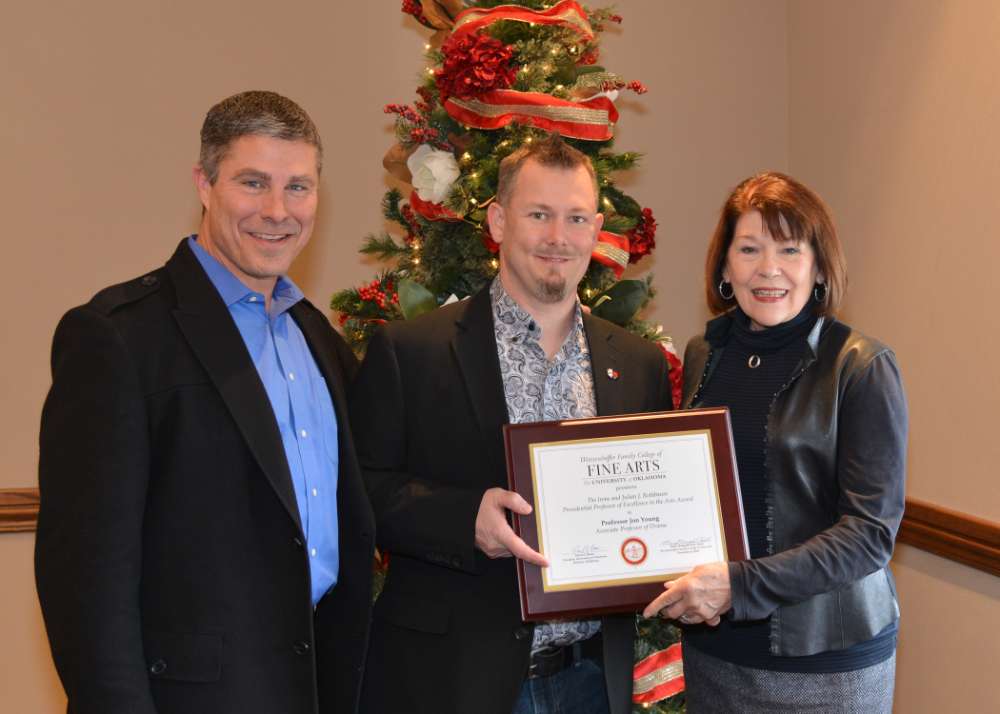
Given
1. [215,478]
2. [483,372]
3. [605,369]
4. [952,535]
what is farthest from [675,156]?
[215,478]

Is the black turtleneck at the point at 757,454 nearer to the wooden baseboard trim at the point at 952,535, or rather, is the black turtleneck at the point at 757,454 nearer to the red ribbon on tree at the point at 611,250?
the red ribbon on tree at the point at 611,250

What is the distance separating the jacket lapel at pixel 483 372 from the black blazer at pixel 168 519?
0.53m

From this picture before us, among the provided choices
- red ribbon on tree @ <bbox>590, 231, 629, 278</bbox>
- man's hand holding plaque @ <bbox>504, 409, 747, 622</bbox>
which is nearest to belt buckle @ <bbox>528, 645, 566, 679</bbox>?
man's hand holding plaque @ <bbox>504, 409, 747, 622</bbox>

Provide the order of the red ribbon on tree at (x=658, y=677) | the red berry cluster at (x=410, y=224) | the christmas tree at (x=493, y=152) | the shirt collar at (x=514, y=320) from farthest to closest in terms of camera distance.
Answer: the red berry cluster at (x=410, y=224), the christmas tree at (x=493, y=152), the red ribbon on tree at (x=658, y=677), the shirt collar at (x=514, y=320)

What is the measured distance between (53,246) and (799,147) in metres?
3.47

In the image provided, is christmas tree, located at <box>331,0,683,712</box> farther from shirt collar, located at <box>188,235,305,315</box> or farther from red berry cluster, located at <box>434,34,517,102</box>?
shirt collar, located at <box>188,235,305,315</box>

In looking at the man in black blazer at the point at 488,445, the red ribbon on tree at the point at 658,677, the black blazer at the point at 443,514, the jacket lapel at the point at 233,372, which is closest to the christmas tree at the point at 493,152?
the red ribbon on tree at the point at 658,677

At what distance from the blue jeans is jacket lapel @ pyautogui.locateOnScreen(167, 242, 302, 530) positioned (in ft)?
2.50

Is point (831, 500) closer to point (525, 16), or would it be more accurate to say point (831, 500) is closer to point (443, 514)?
point (443, 514)

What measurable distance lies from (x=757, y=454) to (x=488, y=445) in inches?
25.1

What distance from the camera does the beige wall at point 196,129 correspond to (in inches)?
160

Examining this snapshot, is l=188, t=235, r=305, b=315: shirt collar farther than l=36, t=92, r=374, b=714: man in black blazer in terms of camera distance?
Yes

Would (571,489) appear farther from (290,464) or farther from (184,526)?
(184,526)

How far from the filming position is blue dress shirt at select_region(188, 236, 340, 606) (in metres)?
2.03
